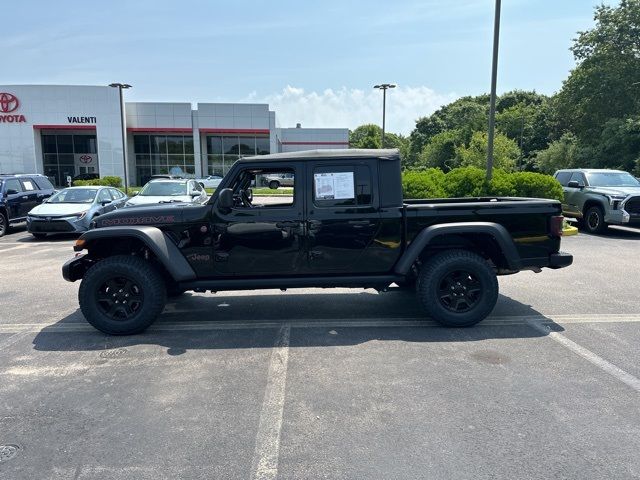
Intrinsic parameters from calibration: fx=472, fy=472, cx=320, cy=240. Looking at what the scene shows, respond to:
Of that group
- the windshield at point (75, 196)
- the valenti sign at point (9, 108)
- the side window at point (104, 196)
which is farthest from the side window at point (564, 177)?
the valenti sign at point (9, 108)

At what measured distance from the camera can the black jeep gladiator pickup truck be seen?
200 inches

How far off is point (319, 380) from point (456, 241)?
2420 mm

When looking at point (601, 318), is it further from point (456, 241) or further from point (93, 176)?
point (93, 176)

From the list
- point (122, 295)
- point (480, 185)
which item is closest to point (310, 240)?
point (122, 295)

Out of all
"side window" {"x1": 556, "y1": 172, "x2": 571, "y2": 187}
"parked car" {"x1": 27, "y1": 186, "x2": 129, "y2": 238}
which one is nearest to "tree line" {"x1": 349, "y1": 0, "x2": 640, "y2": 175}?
"side window" {"x1": 556, "y1": 172, "x2": 571, "y2": 187}

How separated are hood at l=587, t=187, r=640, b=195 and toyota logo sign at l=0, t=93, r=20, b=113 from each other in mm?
42625

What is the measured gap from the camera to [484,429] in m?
3.22

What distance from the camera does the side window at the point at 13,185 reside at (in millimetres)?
14344

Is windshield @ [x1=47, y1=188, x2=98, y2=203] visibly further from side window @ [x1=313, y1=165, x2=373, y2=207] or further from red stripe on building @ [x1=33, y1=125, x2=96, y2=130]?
red stripe on building @ [x1=33, y1=125, x2=96, y2=130]

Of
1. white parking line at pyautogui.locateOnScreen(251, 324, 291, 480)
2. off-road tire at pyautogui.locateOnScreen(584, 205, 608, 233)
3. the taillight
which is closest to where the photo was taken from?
white parking line at pyautogui.locateOnScreen(251, 324, 291, 480)

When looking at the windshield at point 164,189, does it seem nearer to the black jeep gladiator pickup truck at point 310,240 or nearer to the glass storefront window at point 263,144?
the black jeep gladiator pickup truck at point 310,240

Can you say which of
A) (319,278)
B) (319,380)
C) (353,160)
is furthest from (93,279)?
(353,160)

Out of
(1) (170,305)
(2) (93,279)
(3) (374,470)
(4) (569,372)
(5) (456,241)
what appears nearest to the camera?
(3) (374,470)

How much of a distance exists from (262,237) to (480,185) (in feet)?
33.3
